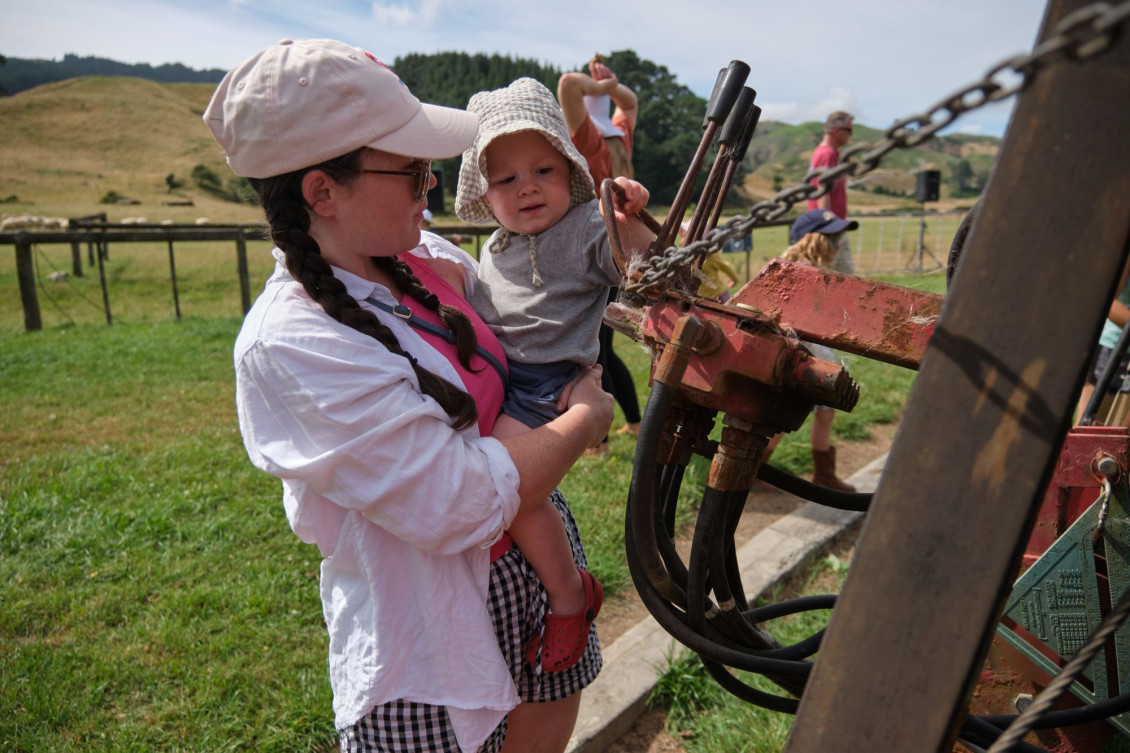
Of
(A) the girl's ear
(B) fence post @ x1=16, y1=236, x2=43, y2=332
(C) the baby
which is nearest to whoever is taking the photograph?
(A) the girl's ear

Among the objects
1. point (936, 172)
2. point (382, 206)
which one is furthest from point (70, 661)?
point (936, 172)

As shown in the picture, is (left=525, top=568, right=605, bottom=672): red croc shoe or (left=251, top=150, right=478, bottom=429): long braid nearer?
(left=251, top=150, right=478, bottom=429): long braid

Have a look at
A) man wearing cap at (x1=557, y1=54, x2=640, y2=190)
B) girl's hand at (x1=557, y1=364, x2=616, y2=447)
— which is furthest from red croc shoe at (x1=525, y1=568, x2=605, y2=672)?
man wearing cap at (x1=557, y1=54, x2=640, y2=190)

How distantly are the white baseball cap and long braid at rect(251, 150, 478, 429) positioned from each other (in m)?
0.04

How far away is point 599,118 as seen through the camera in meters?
4.65

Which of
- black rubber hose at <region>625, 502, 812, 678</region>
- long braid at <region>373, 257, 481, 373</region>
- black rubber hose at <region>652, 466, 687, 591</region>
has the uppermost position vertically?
long braid at <region>373, 257, 481, 373</region>

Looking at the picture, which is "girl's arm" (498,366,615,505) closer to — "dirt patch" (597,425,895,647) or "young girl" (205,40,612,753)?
"young girl" (205,40,612,753)

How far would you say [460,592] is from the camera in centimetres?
144

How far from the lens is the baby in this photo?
1826mm

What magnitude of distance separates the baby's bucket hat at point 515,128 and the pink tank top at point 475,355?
0.32 metres

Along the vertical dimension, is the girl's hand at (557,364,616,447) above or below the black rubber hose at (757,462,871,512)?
above

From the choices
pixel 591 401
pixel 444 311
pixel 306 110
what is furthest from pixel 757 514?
pixel 306 110

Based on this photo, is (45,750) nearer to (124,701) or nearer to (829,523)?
(124,701)

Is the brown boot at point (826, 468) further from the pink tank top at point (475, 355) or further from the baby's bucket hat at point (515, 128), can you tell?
the pink tank top at point (475, 355)
